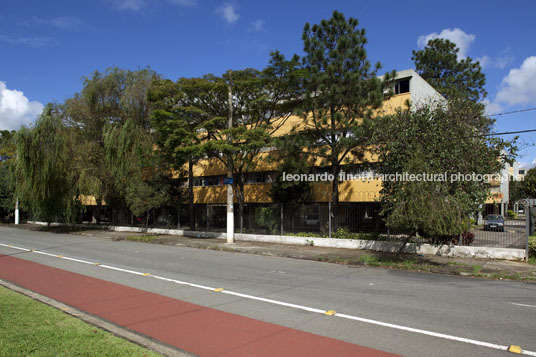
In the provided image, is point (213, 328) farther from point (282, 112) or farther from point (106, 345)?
point (282, 112)

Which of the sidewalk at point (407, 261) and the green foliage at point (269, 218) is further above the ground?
the green foliage at point (269, 218)

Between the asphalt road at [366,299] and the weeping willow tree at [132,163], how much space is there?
473 inches

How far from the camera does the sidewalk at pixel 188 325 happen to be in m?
5.10

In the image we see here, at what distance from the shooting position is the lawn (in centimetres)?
466

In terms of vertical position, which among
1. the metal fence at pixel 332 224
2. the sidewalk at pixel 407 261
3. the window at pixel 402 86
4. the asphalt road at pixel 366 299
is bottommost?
the sidewalk at pixel 407 261

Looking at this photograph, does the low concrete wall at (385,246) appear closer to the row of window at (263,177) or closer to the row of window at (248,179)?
the row of window at (263,177)

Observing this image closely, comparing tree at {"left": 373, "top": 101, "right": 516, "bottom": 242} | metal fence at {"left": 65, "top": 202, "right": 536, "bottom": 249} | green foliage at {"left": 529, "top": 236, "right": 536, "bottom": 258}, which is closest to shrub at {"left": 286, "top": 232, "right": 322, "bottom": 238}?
metal fence at {"left": 65, "top": 202, "right": 536, "bottom": 249}

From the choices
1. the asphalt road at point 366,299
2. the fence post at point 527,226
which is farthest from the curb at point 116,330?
the fence post at point 527,226

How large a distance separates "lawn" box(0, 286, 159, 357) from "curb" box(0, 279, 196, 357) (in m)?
0.18

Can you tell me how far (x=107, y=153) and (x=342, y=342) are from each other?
85.1 feet

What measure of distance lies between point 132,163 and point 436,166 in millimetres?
21244

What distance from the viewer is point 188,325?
6133 millimetres

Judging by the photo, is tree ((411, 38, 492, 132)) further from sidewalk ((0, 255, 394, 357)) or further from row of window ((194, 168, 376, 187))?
sidewalk ((0, 255, 394, 357))

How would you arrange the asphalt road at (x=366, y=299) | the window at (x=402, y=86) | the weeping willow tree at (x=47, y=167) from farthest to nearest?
the weeping willow tree at (x=47, y=167) < the window at (x=402, y=86) < the asphalt road at (x=366, y=299)
